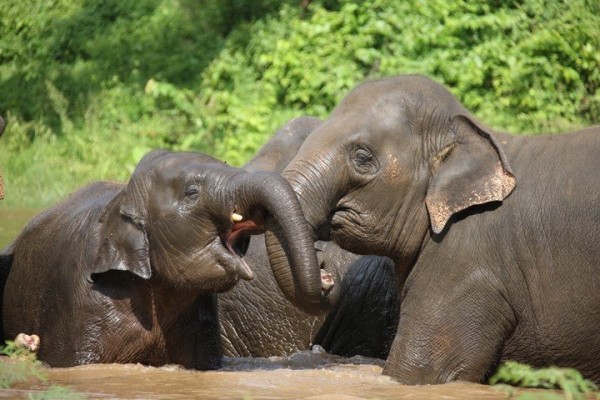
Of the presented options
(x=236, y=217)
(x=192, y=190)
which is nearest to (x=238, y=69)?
(x=192, y=190)

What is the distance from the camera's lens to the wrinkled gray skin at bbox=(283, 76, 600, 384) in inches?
294

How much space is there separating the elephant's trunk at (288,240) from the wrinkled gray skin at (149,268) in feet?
0.07

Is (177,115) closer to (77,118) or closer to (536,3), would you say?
(77,118)

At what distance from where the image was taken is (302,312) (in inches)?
361

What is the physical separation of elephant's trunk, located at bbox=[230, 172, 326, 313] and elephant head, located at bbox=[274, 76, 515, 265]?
214 millimetres

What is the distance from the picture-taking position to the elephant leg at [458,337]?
7562 mm

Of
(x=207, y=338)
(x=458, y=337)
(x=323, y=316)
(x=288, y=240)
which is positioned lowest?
(x=323, y=316)

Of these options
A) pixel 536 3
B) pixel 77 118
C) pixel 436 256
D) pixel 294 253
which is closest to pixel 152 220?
pixel 294 253

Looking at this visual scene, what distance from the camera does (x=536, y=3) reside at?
50.1 feet

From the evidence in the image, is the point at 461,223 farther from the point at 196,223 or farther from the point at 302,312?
the point at 302,312

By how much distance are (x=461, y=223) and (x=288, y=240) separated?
977mm

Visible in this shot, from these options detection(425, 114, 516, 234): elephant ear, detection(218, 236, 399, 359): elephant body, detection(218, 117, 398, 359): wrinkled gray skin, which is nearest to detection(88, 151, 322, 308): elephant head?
detection(425, 114, 516, 234): elephant ear

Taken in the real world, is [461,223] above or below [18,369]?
below

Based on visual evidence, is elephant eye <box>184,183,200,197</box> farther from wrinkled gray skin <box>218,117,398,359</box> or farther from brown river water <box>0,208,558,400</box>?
wrinkled gray skin <box>218,117,398,359</box>
